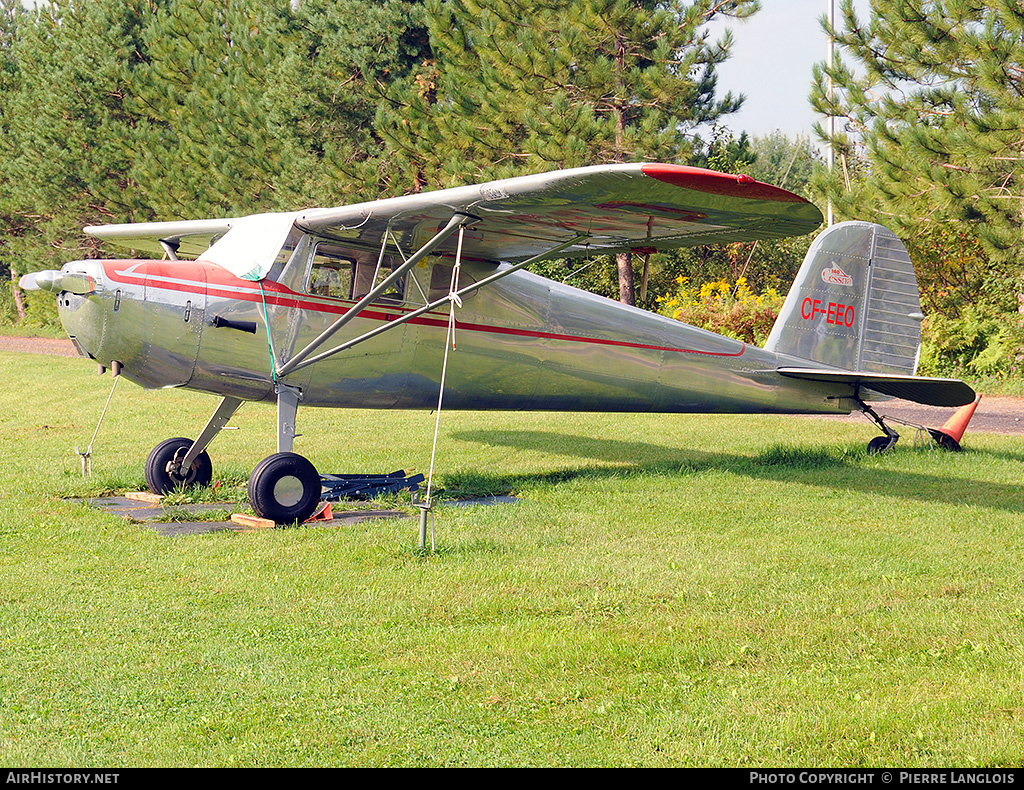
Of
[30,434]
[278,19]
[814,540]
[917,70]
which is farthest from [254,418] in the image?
[278,19]

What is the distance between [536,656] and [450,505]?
4.25 m

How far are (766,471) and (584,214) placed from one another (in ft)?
14.0

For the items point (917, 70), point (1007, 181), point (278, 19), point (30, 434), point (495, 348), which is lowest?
point (30, 434)

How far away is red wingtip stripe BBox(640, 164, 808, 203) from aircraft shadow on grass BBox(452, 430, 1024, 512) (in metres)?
3.75

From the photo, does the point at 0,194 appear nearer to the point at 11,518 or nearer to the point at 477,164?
the point at 477,164

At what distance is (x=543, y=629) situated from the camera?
212 inches

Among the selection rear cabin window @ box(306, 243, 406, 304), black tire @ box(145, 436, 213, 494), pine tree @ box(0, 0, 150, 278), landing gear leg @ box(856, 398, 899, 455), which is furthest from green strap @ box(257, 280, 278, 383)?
pine tree @ box(0, 0, 150, 278)

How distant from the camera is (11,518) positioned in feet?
26.3

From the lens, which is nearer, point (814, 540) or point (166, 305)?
point (814, 540)

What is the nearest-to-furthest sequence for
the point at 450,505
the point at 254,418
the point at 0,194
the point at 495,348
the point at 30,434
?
1. the point at 450,505
2. the point at 495,348
3. the point at 30,434
4. the point at 254,418
5. the point at 0,194

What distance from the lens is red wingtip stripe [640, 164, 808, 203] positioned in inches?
270

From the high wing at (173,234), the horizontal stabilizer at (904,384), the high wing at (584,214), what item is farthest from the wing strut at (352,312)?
the horizontal stabilizer at (904,384)

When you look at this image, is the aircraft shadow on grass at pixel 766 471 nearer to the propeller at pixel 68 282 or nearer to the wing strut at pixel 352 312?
the wing strut at pixel 352 312

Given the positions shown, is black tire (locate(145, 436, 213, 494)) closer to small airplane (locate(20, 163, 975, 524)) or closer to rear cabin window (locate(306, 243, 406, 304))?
small airplane (locate(20, 163, 975, 524))
